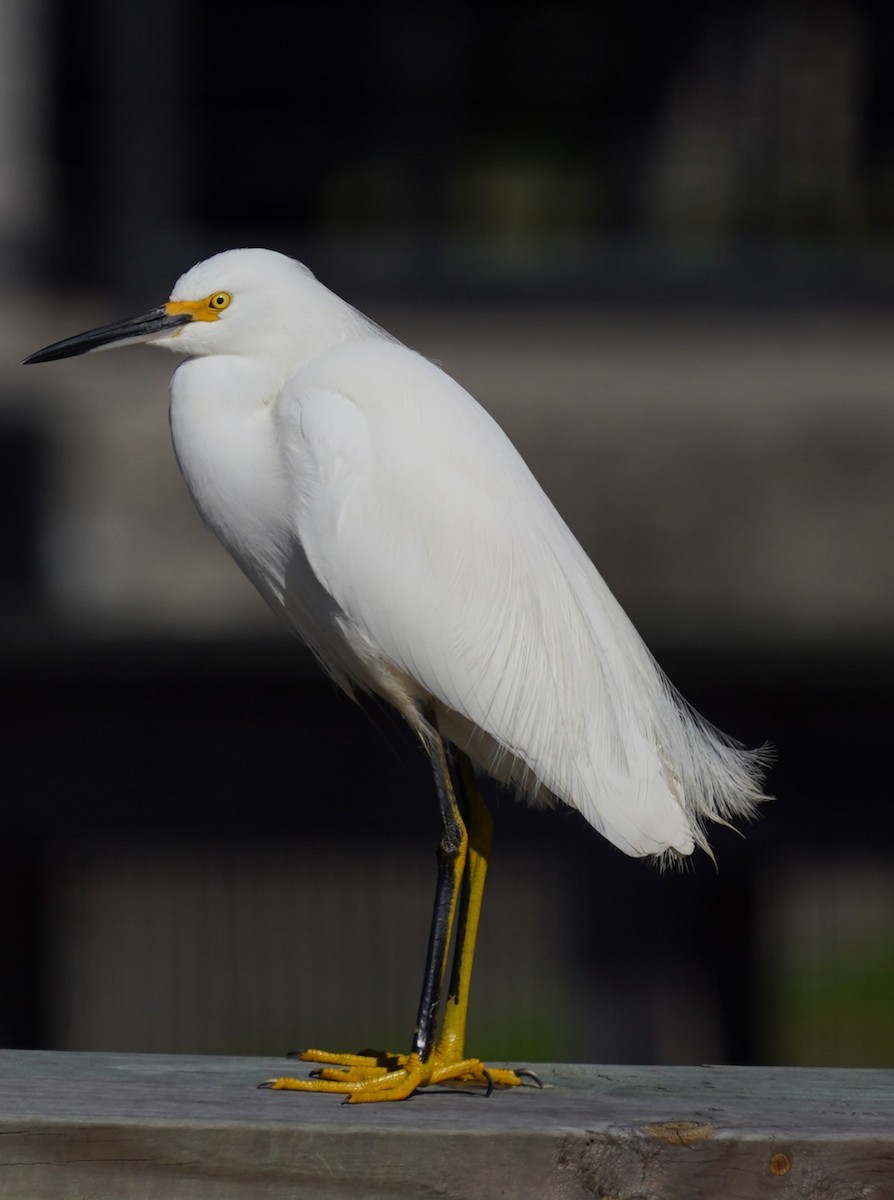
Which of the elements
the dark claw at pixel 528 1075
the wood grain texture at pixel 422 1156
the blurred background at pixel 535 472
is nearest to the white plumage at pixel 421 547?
the dark claw at pixel 528 1075

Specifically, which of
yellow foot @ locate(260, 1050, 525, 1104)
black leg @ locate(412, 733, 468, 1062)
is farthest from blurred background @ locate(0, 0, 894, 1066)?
yellow foot @ locate(260, 1050, 525, 1104)

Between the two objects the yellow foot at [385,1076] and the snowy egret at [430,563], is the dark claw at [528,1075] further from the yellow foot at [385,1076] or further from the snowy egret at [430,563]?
the snowy egret at [430,563]

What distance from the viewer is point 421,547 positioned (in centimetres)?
173

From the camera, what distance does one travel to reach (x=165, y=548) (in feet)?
12.4

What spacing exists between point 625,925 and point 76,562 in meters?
1.39

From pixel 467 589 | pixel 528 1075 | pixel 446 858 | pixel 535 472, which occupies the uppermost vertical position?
pixel 535 472

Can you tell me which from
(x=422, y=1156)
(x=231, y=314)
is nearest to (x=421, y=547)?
(x=231, y=314)

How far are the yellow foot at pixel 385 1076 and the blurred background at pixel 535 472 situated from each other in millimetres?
1504

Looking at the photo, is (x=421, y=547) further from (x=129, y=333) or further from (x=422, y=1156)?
(x=422, y=1156)

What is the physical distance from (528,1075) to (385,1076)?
0.13m

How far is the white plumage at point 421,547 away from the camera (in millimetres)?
1683

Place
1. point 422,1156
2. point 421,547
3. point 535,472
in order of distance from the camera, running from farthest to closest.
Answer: point 535,472 < point 421,547 < point 422,1156

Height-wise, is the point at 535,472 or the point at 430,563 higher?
the point at 535,472

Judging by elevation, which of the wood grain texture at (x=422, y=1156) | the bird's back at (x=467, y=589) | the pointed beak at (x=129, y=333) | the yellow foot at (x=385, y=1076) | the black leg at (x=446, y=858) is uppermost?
the pointed beak at (x=129, y=333)
